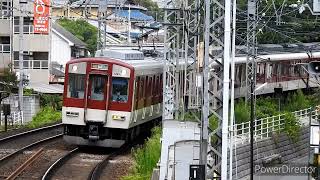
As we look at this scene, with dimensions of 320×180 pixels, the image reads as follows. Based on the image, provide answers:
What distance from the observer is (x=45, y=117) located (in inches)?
1186

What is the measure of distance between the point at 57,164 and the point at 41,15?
14.8 m

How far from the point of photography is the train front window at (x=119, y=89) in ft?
63.2

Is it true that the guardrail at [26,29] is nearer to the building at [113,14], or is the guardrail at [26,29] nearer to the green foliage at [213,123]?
the building at [113,14]

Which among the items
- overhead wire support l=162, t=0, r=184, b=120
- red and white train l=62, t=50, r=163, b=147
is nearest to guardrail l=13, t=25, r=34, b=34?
overhead wire support l=162, t=0, r=184, b=120

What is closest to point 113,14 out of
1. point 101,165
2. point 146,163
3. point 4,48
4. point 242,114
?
point 4,48

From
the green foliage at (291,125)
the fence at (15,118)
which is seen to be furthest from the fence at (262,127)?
the fence at (15,118)

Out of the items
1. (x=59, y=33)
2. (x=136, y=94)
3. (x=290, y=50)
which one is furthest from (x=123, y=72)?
(x=59, y=33)

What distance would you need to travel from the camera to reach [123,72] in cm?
1920

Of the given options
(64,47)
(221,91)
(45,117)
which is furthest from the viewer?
(64,47)

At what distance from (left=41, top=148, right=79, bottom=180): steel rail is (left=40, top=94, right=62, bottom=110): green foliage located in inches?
505

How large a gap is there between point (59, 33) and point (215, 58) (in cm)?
3983

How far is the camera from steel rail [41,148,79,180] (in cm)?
1566

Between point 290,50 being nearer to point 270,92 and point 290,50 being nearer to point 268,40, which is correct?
point 270,92

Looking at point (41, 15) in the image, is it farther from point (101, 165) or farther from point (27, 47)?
point (101, 165)
